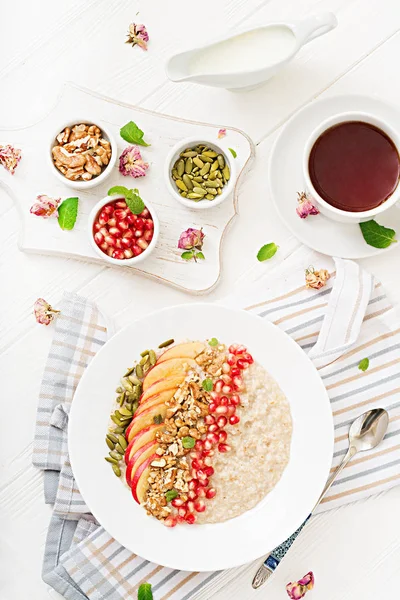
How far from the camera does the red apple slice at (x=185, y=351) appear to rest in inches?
81.9

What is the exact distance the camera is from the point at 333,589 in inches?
85.6

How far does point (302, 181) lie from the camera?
219 cm

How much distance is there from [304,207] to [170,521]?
97 cm

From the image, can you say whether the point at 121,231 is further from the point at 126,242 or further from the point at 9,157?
the point at 9,157

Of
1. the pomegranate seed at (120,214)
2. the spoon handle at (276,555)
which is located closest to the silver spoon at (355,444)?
the spoon handle at (276,555)

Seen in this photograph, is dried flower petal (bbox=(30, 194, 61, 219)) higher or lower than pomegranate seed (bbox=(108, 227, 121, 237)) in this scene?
lower

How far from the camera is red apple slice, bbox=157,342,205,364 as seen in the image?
81.9 inches

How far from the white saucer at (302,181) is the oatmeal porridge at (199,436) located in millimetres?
411

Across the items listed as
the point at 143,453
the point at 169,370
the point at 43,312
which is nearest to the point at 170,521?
the point at 143,453

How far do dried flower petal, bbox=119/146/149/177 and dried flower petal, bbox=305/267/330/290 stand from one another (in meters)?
0.59

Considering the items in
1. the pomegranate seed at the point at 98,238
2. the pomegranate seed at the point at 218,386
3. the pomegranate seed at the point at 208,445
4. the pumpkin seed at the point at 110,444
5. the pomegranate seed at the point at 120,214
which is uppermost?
the pomegranate seed at the point at 120,214

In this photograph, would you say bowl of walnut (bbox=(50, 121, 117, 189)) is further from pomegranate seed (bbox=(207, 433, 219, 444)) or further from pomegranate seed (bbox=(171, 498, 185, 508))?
pomegranate seed (bbox=(171, 498, 185, 508))

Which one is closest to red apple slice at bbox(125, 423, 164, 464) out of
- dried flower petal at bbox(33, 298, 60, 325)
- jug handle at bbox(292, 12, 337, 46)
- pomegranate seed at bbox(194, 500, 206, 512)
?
pomegranate seed at bbox(194, 500, 206, 512)

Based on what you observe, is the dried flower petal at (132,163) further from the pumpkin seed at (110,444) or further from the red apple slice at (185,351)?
the pumpkin seed at (110,444)
